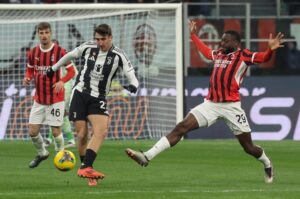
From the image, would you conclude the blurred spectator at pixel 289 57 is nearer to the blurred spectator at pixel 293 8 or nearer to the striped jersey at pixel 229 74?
the blurred spectator at pixel 293 8

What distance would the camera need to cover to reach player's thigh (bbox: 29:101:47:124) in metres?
16.4

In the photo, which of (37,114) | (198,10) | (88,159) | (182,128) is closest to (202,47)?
(182,128)

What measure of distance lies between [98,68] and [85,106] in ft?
1.67

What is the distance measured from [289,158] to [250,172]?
9.27 feet

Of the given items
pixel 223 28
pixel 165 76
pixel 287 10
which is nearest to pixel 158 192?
pixel 165 76

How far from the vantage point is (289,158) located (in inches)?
696

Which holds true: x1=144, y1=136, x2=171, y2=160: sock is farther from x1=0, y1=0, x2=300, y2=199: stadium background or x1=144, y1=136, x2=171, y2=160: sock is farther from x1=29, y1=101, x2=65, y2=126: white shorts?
x1=29, y1=101, x2=65, y2=126: white shorts

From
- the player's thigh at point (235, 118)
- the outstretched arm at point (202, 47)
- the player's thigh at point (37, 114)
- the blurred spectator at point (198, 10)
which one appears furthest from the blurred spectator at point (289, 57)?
the player's thigh at point (235, 118)

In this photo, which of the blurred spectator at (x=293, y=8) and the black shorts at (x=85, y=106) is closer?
the black shorts at (x=85, y=106)

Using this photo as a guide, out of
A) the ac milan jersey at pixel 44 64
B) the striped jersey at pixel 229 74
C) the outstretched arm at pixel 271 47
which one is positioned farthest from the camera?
the ac milan jersey at pixel 44 64

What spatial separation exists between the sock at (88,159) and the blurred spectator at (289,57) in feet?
41.7

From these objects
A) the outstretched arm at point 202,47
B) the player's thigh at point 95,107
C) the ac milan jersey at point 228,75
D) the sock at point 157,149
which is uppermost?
the outstretched arm at point 202,47

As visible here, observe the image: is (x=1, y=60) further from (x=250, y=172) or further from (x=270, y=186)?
(x=270, y=186)

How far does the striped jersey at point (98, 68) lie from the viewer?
1315 centimetres
